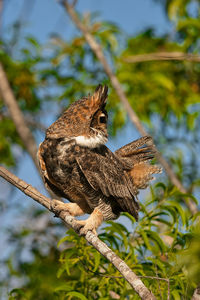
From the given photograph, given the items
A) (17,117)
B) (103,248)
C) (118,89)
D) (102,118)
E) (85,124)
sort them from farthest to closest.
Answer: (17,117) → (118,89) → (102,118) → (85,124) → (103,248)

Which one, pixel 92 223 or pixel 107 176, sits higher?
pixel 107 176

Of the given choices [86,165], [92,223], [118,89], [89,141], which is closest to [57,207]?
[92,223]

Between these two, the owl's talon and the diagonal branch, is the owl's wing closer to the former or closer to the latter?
the owl's talon

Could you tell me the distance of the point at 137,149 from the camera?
14.6 ft

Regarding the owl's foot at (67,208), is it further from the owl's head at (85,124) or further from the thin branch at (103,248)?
the owl's head at (85,124)

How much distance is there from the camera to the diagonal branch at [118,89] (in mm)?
4535

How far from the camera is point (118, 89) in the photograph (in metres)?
4.80

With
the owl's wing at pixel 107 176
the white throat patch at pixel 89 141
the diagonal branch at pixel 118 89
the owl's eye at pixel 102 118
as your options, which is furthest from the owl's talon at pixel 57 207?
the diagonal branch at pixel 118 89

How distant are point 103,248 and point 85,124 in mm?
1318

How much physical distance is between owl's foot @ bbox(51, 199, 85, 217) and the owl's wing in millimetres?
353

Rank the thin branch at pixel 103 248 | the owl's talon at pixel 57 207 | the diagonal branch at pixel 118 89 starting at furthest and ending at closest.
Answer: the diagonal branch at pixel 118 89 < the owl's talon at pixel 57 207 < the thin branch at pixel 103 248

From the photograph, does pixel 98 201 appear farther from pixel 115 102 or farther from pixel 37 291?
pixel 115 102

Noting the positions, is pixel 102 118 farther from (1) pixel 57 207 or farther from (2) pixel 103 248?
(2) pixel 103 248

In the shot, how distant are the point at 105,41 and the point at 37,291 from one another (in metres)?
3.45
